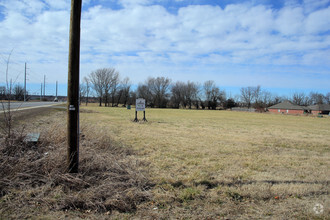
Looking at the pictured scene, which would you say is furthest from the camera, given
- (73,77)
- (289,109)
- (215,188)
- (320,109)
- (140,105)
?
(289,109)

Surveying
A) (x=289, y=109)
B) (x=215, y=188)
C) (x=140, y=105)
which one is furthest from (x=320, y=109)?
(x=215, y=188)

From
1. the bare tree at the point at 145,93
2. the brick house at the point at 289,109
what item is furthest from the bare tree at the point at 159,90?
the brick house at the point at 289,109

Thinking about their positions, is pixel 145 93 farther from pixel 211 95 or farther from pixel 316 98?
pixel 316 98

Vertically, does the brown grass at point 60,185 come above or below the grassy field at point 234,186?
above

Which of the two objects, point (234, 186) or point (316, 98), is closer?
point (234, 186)

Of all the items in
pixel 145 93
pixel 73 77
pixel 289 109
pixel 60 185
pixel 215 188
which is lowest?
pixel 215 188

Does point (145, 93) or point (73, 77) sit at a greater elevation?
point (145, 93)

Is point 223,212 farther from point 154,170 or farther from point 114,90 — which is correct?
point 114,90

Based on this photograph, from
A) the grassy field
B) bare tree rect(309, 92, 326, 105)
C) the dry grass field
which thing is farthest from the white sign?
bare tree rect(309, 92, 326, 105)

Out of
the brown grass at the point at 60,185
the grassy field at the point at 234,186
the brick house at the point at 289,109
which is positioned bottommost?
the grassy field at the point at 234,186

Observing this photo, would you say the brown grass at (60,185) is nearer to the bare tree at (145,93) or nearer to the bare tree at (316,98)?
the bare tree at (145,93)

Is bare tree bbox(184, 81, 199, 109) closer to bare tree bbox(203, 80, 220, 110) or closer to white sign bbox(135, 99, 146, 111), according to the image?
bare tree bbox(203, 80, 220, 110)

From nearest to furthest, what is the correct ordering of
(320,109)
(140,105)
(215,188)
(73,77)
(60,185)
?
(60,185)
(73,77)
(215,188)
(140,105)
(320,109)

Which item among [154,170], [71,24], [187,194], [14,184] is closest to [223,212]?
[187,194]
